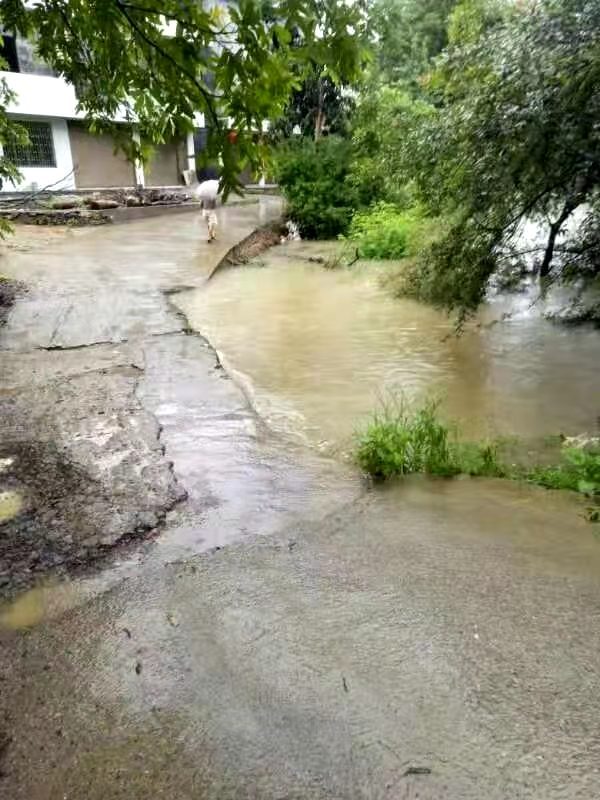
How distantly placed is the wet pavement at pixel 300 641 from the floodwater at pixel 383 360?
154 centimetres

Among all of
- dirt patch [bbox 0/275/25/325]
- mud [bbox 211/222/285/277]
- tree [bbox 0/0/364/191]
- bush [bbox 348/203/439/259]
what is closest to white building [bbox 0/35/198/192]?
mud [bbox 211/222/285/277]

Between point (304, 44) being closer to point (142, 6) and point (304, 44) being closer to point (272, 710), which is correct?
point (142, 6)

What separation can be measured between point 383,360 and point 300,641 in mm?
5748

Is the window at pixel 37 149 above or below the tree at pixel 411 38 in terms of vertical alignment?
below

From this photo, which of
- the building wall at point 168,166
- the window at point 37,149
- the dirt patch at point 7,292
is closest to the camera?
the dirt patch at point 7,292

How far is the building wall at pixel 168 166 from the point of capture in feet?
85.1

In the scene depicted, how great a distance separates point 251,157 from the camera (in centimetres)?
242

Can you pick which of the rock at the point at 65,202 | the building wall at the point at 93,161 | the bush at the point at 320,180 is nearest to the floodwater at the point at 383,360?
the bush at the point at 320,180

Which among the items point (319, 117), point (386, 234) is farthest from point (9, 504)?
point (319, 117)

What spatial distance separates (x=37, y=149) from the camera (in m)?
21.6

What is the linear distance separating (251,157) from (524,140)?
399 centimetres

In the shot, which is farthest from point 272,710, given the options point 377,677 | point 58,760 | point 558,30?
point 558,30

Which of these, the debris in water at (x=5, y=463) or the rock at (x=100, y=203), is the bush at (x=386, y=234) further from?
the debris in water at (x=5, y=463)

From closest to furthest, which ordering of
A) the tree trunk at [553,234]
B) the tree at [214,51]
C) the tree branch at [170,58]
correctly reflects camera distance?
the tree at [214,51], the tree branch at [170,58], the tree trunk at [553,234]
